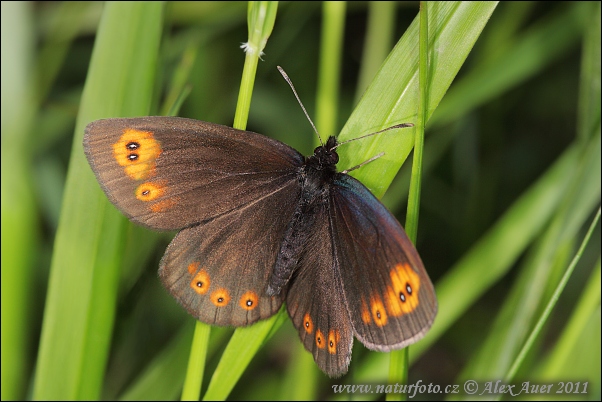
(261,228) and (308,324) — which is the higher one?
(261,228)

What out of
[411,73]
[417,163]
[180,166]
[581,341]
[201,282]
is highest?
[411,73]

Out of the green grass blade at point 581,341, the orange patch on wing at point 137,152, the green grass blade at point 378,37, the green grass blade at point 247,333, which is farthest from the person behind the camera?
the green grass blade at point 378,37

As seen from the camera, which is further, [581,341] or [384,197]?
[384,197]

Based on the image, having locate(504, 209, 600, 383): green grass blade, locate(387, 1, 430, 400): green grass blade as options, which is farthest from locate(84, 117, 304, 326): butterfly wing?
locate(504, 209, 600, 383): green grass blade

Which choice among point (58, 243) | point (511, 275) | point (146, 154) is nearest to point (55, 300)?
point (58, 243)

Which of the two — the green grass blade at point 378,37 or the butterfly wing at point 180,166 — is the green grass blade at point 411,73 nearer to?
the butterfly wing at point 180,166

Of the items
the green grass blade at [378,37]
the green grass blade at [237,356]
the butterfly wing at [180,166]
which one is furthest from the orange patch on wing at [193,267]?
the green grass blade at [378,37]

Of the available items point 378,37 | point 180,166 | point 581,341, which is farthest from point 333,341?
point 378,37

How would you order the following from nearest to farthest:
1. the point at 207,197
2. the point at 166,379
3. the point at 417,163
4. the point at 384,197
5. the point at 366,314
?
the point at 417,163
the point at 366,314
the point at 207,197
the point at 166,379
the point at 384,197

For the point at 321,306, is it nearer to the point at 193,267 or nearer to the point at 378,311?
the point at 378,311
